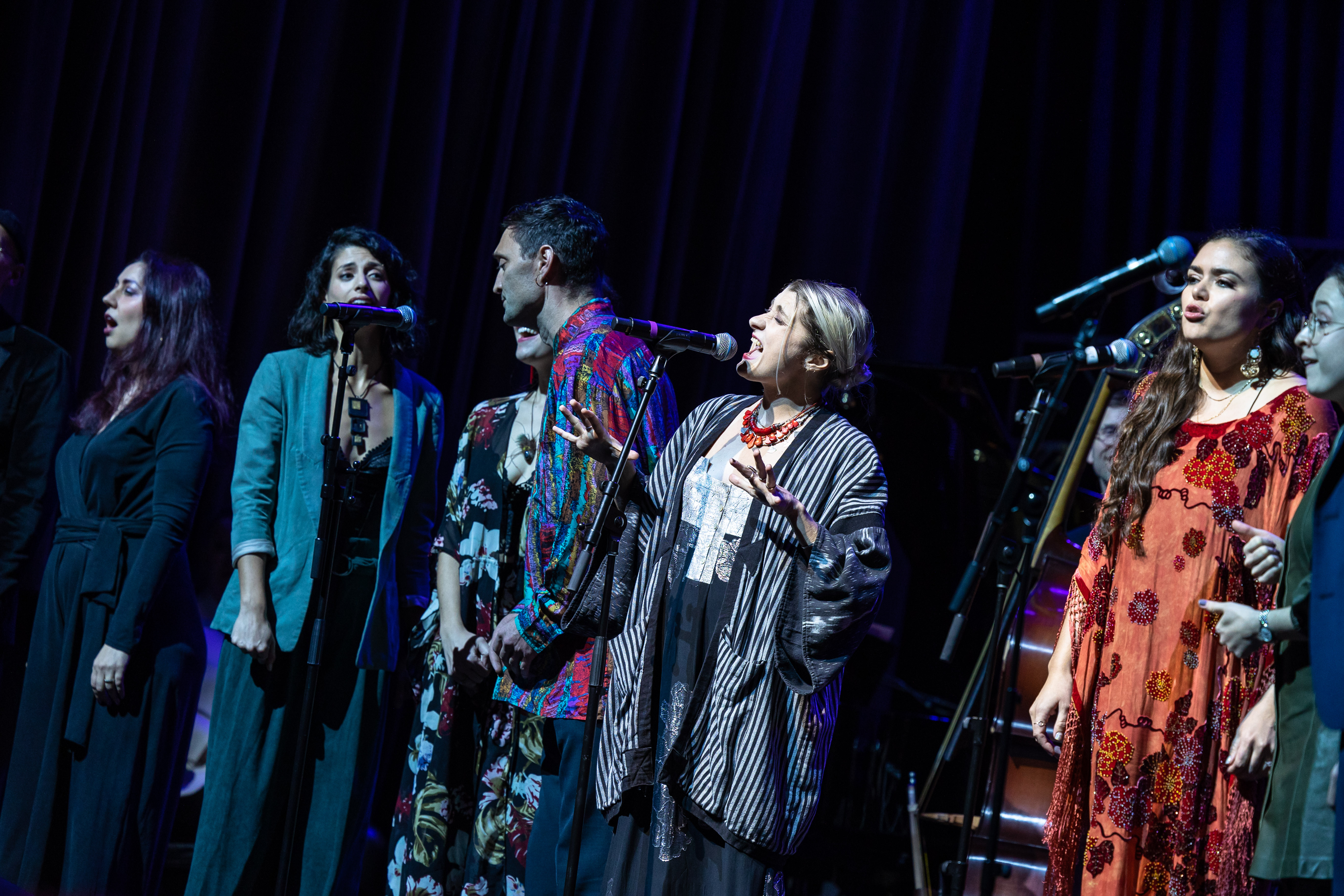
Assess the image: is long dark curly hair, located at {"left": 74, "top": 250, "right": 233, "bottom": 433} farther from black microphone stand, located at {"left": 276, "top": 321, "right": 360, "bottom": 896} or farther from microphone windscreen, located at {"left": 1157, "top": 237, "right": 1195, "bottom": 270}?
microphone windscreen, located at {"left": 1157, "top": 237, "right": 1195, "bottom": 270}

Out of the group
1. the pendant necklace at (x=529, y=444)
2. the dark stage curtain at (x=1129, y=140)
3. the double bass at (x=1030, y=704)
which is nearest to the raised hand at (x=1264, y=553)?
the double bass at (x=1030, y=704)

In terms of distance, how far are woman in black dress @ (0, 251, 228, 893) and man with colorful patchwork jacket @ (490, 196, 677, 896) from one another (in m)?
1.06

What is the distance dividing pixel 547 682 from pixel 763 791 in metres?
0.69

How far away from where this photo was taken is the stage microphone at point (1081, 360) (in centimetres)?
256

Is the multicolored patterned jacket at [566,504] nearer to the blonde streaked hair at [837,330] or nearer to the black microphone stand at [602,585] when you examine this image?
the black microphone stand at [602,585]

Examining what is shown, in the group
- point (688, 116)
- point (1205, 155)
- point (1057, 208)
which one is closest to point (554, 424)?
point (688, 116)

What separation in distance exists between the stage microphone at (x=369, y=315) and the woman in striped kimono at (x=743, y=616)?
2.48 ft

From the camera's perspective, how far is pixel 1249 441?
2.47 metres

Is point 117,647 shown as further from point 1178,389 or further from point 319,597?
point 1178,389

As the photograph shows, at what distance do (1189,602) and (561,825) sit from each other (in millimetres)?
1420

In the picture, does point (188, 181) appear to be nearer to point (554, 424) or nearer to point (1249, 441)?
point (554, 424)

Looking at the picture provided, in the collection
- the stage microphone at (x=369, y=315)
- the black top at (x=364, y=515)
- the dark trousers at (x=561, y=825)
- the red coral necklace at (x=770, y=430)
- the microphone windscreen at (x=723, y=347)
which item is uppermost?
the stage microphone at (x=369, y=315)

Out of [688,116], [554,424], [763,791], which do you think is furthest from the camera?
[688,116]

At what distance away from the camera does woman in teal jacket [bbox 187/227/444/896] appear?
10.3 feet
